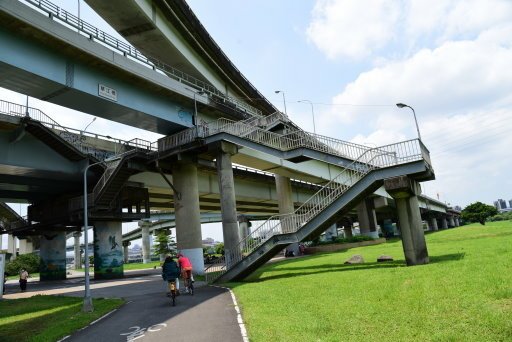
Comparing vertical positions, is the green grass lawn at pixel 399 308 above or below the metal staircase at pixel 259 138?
below

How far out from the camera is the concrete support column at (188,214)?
3094 cm

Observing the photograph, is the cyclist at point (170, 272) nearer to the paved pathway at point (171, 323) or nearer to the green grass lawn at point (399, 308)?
the paved pathway at point (171, 323)

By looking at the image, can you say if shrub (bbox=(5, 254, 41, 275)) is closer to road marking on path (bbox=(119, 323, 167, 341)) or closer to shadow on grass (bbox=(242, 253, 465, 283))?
shadow on grass (bbox=(242, 253, 465, 283))

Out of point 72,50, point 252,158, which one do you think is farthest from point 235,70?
point 72,50

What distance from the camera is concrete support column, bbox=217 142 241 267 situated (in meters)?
27.3

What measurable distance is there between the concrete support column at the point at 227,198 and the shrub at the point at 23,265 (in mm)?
58075

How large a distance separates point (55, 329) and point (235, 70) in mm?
32630

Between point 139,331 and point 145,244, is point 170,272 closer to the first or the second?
point 139,331

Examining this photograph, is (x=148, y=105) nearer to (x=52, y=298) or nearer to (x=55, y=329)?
(x=52, y=298)

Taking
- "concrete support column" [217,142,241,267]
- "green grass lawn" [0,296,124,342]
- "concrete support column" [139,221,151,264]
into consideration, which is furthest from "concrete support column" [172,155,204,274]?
"concrete support column" [139,221,151,264]

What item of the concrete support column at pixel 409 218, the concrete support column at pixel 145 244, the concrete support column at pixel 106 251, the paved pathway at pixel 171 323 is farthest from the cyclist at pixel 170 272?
the concrete support column at pixel 145 244

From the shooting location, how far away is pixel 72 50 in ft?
68.6

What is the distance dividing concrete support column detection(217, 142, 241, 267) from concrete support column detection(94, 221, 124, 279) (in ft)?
52.9

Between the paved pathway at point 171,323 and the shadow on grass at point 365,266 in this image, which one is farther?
the shadow on grass at point 365,266
